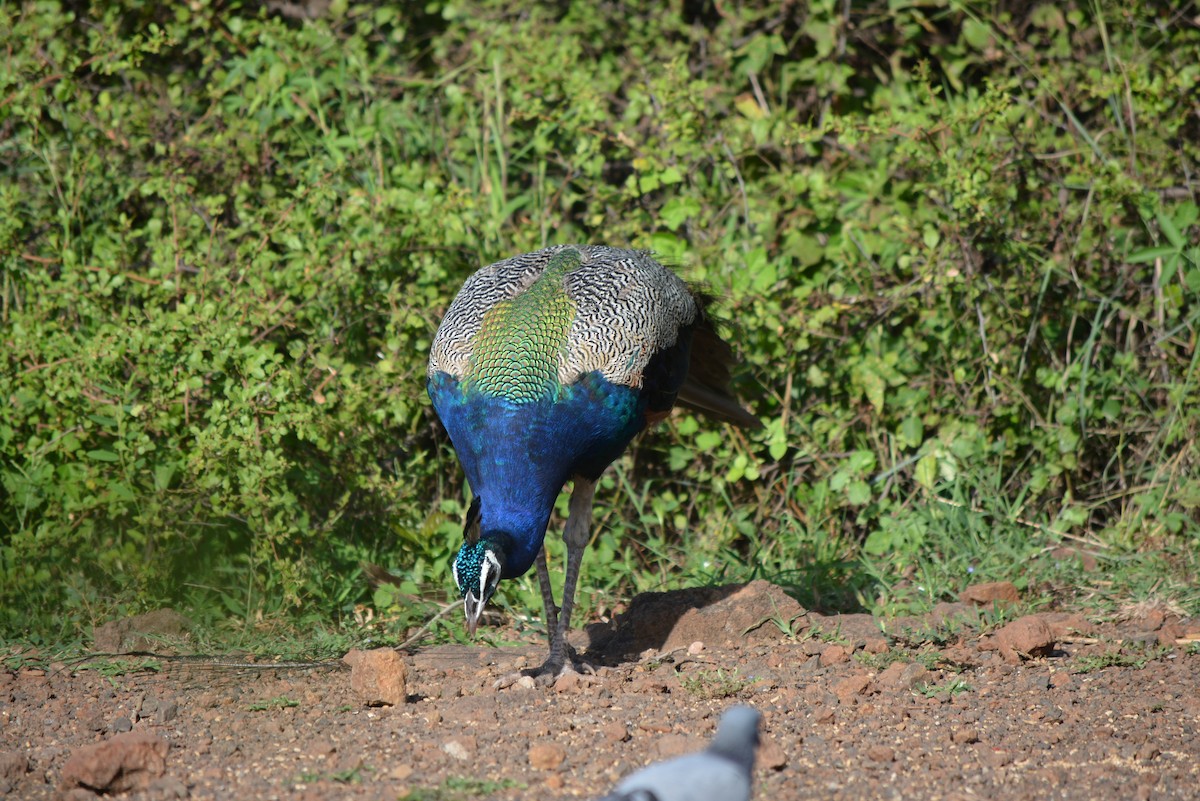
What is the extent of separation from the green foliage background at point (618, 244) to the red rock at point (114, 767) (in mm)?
1570

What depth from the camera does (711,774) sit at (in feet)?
8.48

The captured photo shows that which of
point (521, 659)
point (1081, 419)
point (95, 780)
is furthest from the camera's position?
point (1081, 419)

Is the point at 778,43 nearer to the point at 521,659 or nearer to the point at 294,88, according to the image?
the point at 294,88

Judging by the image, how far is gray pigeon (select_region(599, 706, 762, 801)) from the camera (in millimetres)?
2518

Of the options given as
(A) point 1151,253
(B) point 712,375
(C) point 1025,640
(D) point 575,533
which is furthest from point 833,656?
(A) point 1151,253

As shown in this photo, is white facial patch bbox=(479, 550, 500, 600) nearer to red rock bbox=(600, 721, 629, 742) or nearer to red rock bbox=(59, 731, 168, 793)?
red rock bbox=(600, 721, 629, 742)

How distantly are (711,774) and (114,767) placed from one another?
162cm

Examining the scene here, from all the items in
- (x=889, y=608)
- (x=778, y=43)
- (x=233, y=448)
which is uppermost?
(x=778, y=43)

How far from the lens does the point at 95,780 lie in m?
3.26

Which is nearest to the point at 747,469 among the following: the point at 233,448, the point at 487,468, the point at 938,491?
the point at 938,491

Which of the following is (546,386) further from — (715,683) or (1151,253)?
(1151,253)

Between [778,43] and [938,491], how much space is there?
8.89 ft

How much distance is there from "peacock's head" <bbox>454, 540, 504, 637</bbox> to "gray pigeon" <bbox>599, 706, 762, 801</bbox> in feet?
4.78

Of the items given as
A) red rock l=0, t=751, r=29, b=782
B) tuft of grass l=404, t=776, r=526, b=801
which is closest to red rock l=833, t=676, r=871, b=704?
tuft of grass l=404, t=776, r=526, b=801
